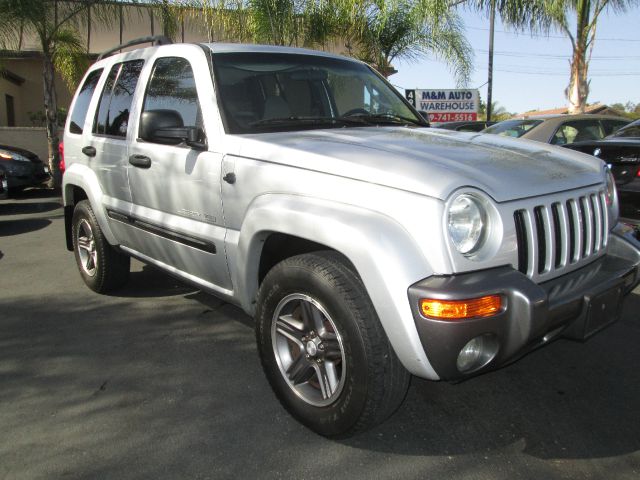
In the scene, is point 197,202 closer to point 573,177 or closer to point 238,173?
point 238,173

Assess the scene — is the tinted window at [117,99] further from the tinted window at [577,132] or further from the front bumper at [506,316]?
the tinted window at [577,132]

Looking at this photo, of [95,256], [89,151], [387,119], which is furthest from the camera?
[95,256]

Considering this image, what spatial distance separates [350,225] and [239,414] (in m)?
1.26

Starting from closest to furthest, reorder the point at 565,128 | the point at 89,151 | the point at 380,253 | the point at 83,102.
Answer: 1. the point at 380,253
2. the point at 89,151
3. the point at 83,102
4. the point at 565,128

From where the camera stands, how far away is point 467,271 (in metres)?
2.24

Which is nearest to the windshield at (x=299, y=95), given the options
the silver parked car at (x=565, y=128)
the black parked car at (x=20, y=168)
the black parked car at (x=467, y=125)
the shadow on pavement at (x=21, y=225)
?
the silver parked car at (x=565, y=128)

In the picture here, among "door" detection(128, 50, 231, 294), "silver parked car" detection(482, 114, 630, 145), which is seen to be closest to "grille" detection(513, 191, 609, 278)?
"door" detection(128, 50, 231, 294)

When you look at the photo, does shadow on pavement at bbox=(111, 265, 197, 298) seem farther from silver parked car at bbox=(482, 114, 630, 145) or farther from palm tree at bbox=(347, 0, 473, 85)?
palm tree at bbox=(347, 0, 473, 85)

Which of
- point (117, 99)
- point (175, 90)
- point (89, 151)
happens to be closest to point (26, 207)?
point (89, 151)

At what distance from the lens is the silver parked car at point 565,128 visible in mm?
7250

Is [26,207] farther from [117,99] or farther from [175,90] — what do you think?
[175,90]

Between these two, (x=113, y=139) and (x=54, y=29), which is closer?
(x=113, y=139)

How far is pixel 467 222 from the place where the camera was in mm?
2316

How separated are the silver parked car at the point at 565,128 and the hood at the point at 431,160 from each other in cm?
427
